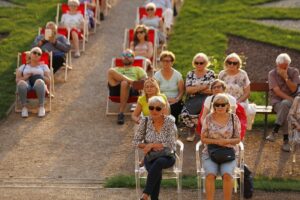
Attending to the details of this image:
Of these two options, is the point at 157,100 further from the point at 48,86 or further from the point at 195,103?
the point at 48,86

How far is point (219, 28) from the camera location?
21.2 metres

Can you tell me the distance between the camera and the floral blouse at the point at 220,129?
40.8ft

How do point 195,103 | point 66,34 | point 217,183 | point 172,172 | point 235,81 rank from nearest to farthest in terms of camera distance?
point 172,172 < point 217,183 < point 235,81 < point 195,103 < point 66,34

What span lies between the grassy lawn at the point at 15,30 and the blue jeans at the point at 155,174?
516 centimetres

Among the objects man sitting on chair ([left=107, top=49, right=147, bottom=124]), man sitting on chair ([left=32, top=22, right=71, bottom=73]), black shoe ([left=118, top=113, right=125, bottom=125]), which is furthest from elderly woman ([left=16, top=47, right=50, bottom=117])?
black shoe ([left=118, top=113, right=125, bottom=125])

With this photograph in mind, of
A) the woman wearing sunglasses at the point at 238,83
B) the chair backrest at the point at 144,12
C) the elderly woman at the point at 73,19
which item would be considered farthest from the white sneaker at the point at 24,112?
the chair backrest at the point at 144,12

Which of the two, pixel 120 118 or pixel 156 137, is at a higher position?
pixel 156 137

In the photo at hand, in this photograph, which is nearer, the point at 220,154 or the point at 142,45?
the point at 220,154

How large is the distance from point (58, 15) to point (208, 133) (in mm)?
9558

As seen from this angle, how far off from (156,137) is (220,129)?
90 centimetres

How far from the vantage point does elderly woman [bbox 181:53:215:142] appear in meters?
15.0

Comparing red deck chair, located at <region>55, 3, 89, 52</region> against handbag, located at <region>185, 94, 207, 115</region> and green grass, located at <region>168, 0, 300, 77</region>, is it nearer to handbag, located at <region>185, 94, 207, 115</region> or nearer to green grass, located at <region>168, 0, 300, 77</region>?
green grass, located at <region>168, 0, 300, 77</region>

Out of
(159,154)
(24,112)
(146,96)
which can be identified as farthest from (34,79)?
(159,154)

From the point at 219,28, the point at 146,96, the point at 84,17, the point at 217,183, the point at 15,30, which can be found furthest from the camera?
the point at 15,30
